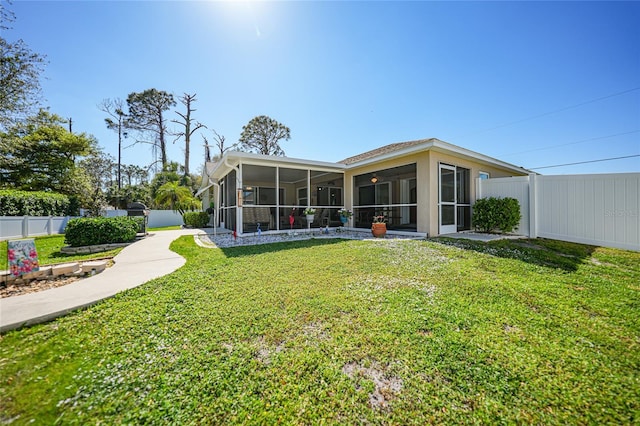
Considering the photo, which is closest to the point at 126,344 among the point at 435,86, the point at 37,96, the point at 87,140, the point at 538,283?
the point at 538,283

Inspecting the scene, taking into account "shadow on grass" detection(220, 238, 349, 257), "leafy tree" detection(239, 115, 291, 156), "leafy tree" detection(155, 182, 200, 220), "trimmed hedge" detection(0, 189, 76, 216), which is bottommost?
"shadow on grass" detection(220, 238, 349, 257)

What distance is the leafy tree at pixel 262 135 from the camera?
25.4 meters

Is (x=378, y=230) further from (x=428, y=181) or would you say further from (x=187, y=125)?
(x=187, y=125)

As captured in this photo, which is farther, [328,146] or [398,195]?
[328,146]

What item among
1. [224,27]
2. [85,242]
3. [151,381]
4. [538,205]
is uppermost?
[224,27]

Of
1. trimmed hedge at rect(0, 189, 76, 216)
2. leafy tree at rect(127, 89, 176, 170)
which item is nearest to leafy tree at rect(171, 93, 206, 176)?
leafy tree at rect(127, 89, 176, 170)

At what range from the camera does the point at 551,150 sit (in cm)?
1981

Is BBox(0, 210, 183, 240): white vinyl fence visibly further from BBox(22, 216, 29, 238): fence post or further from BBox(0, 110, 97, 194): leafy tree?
BBox(0, 110, 97, 194): leafy tree

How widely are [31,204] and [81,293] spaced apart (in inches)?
520

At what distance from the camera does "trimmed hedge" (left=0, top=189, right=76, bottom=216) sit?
33.6ft

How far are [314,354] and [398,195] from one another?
35.7ft

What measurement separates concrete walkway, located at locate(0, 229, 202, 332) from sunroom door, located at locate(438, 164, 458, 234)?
25.9 ft

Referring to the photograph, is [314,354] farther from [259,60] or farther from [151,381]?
[259,60]

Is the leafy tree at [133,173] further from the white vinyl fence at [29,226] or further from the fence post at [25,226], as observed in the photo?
the fence post at [25,226]
